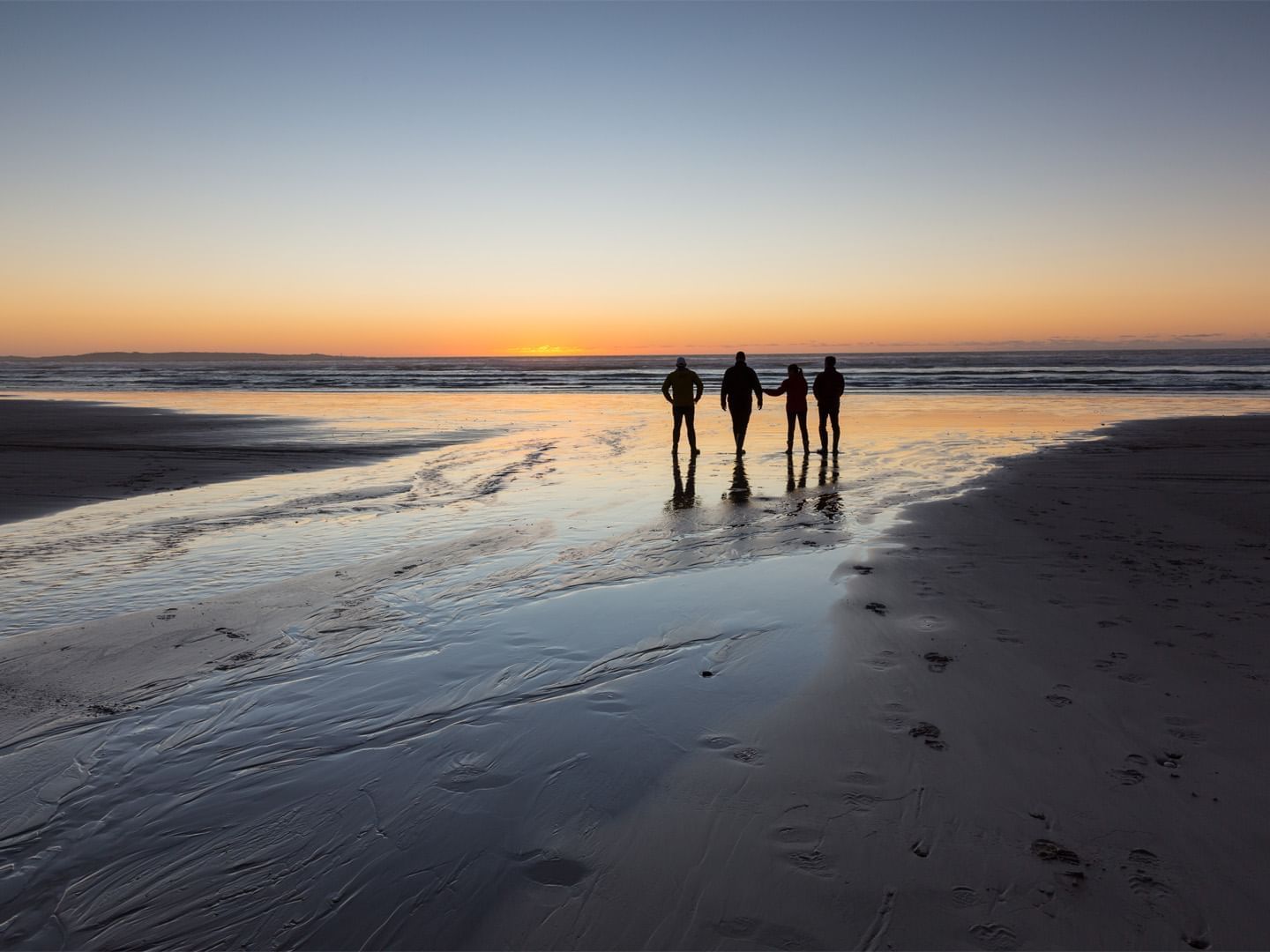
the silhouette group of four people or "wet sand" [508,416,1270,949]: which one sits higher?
the silhouette group of four people

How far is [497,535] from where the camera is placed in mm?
8820

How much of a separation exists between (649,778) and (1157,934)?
6.79ft

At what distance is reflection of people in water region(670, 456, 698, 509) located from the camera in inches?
423

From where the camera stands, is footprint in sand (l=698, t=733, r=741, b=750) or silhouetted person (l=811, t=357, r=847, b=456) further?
silhouetted person (l=811, t=357, r=847, b=456)

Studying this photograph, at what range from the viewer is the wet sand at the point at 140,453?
1217 cm

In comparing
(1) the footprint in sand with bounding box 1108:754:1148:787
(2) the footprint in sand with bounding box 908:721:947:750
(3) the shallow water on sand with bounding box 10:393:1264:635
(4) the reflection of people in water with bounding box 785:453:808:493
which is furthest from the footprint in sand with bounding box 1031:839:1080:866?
(4) the reflection of people in water with bounding box 785:453:808:493

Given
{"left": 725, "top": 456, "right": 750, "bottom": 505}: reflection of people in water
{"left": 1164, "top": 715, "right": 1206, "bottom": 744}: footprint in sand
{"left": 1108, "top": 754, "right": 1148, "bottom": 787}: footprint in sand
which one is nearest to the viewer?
{"left": 1108, "top": 754, "right": 1148, "bottom": 787}: footprint in sand

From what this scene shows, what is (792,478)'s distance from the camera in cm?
1291

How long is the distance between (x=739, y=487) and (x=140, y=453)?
1344cm

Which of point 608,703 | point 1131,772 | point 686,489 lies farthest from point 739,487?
point 1131,772

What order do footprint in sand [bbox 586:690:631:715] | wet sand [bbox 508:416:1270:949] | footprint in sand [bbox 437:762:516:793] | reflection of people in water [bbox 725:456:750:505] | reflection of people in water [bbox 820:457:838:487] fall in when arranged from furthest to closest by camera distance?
reflection of people in water [bbox 820:457:838:487] → reflection of people in water [bbox 725:456:750:505] → footprint in sand [bbox 586:690:631:715] → footprint in sand [bbox 437:762:516:793] → wet sand [bbox 508:416:1270:949]

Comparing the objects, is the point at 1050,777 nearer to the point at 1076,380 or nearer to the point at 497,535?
the point at 497,535

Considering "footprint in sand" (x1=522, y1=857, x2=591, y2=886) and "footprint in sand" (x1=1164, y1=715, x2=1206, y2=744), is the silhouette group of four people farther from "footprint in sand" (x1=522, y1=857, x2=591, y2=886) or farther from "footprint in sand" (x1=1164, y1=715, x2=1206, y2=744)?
"footprint in sand" (x1=522, y1=857, x2=591, y2=886)

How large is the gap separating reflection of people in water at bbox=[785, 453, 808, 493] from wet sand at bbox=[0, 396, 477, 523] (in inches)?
339
